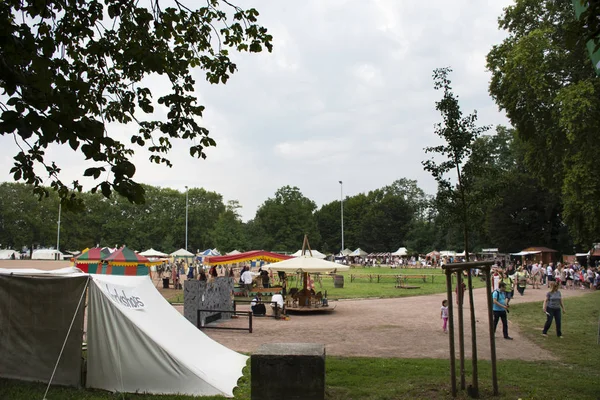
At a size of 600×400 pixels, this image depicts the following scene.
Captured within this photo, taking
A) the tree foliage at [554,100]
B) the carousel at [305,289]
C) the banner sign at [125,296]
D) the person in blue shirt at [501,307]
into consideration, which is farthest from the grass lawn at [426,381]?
the tree foliage at [554,100]

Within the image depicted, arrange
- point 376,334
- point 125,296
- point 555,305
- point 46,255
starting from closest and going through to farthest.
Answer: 1. point 125,296
2. point 555,305
3. point 376,334
4. point 46,255

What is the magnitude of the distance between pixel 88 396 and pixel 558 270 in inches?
1340

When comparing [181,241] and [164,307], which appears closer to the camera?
[164,307]

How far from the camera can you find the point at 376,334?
14578 millimetres

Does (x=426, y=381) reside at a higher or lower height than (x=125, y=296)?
lower

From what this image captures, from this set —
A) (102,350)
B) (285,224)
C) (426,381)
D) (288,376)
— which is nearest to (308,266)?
(426,381)

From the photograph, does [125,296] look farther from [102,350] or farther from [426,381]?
[426,381]

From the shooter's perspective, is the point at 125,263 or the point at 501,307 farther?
the point at 125,263

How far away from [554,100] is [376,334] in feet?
55.1

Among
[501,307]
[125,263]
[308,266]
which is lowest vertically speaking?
[501,307]

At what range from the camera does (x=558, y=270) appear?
34250 mm

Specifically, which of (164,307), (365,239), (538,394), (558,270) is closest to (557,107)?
(558,270)

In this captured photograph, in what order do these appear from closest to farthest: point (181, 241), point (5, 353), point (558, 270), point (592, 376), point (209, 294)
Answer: point (5, 353) → point (592, 376) → point (209, 294) → point (558, 270) → point (181, 241)

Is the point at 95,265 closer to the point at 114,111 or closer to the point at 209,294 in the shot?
the point at 209,294
